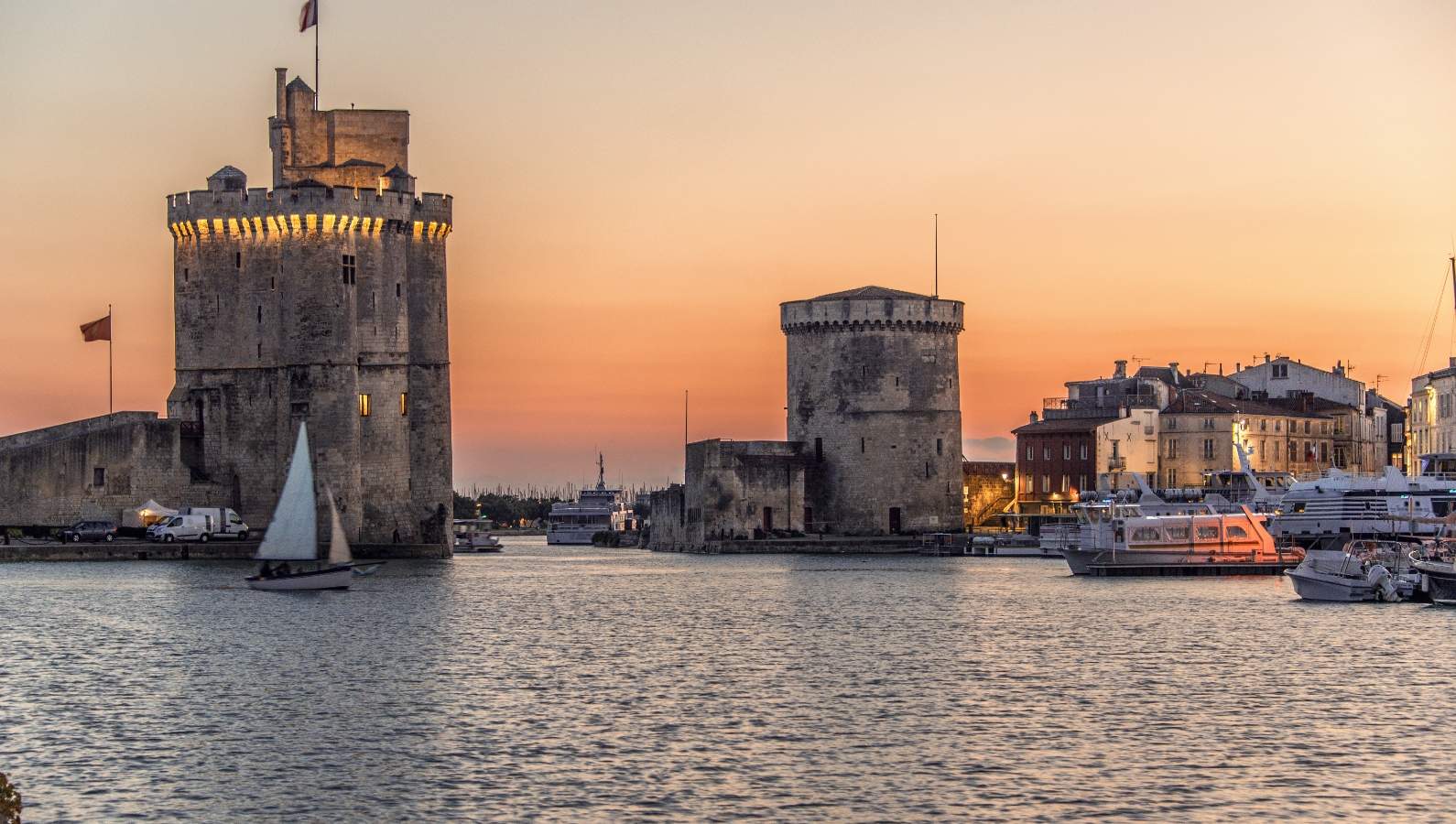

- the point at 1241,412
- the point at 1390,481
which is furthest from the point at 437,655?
the point at 1241,412

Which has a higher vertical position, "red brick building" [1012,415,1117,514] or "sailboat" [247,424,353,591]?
"red brick building" [1012,415,1117,514]

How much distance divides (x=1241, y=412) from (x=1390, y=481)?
98.5 feet

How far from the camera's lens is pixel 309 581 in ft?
168

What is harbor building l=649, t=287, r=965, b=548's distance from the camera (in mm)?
81000

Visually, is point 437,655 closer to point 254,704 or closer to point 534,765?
point 254,704

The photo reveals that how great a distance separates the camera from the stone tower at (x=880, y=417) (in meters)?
81.1

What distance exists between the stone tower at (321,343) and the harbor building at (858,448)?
15450mm

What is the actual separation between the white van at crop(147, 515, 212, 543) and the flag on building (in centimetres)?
1640

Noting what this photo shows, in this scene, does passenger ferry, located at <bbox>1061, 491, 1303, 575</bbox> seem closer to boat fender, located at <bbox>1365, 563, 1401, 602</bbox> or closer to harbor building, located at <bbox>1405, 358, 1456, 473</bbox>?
boat fender, located at <bbox>1365, 563, 1401, 602</bbox>

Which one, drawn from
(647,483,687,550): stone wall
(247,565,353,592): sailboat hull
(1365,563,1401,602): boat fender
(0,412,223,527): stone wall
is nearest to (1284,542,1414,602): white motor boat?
(1365,563,1401,602): boat fender

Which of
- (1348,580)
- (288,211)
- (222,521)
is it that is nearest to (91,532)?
(222,521)

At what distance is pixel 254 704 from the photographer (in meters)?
28.4

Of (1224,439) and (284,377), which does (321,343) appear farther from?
(1224,439)

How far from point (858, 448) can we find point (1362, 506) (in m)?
22.6
